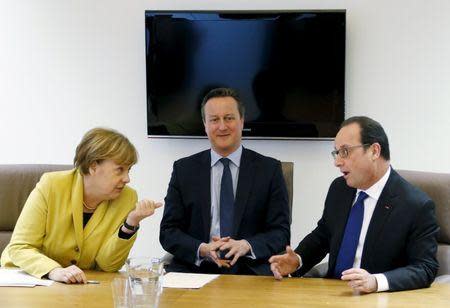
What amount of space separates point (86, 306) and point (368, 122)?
1409 millimetres

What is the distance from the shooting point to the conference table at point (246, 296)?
8.20ft

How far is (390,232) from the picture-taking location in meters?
2.96

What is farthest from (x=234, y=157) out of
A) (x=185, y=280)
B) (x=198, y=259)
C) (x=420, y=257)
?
(x=420, y=257)

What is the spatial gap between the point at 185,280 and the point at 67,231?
621 mm

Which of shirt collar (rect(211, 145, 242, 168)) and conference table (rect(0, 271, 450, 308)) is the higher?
shirt collar (rect(211, 145, 242, 168))

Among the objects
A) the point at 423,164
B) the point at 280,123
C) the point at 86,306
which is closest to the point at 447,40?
the point at 423,164

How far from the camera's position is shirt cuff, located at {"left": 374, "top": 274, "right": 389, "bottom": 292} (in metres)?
2.66

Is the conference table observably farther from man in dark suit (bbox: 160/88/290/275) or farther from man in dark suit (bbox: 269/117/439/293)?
man in dark suit (bbox: 160/88/290/275)

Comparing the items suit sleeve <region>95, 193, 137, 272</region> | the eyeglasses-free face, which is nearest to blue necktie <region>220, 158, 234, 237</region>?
suit sleeve <region>95, 193, 137, 272</region>

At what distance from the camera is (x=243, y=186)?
3.65 m

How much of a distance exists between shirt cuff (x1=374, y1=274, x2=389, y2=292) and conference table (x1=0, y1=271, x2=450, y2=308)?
2 centimetres

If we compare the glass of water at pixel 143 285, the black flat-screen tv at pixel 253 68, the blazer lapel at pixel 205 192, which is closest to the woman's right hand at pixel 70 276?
the glass of water at pixel 143 285

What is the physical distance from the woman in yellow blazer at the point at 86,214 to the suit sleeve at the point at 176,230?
360mm

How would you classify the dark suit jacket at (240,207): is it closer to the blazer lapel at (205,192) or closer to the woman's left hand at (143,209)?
the blazer lapel at (205,192)
